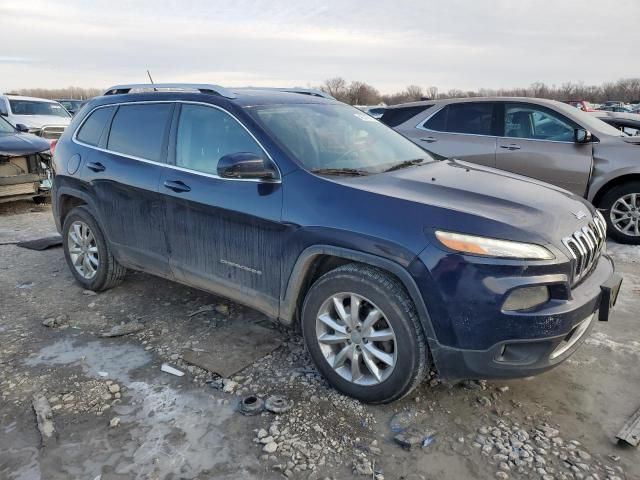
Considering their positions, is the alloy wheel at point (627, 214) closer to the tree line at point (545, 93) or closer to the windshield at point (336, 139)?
the windshield at point (336, 139)

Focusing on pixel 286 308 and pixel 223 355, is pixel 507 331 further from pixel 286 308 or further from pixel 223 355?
pixel 223 355

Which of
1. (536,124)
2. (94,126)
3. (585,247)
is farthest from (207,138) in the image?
(536,124)

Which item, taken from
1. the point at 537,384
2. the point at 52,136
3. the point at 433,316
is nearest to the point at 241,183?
the point at 433,316

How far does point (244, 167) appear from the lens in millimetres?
3109

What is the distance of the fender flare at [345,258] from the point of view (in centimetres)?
267

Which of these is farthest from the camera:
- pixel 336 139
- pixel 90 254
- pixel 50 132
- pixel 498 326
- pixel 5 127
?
pixel 50 132

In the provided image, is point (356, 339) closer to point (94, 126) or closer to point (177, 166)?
point (177, 166)

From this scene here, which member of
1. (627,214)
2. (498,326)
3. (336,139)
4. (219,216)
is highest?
(336,139)

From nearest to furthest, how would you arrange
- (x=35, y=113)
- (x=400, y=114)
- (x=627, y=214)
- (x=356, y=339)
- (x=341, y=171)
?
(x=356, y=339), (x=341, y=171), (x=627, y=214), (x=400, y=114), (x=35, y=113)

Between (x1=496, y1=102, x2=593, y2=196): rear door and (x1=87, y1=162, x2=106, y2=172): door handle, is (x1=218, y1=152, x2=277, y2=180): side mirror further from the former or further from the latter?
(x1=496, y1=102, x2=593, y2=196): rear door

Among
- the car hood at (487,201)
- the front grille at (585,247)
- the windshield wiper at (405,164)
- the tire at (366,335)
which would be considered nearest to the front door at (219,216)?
the tire at (366,335)

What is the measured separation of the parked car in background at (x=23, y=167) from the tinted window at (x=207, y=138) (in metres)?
5.54

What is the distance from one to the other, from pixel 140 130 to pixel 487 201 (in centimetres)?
272

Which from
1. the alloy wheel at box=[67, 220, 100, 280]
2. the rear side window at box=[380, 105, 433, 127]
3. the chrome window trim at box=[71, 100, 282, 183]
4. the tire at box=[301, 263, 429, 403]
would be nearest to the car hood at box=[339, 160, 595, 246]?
the tire at box=[301, 263, 429, 403]
